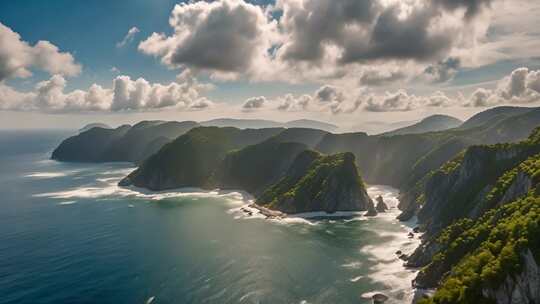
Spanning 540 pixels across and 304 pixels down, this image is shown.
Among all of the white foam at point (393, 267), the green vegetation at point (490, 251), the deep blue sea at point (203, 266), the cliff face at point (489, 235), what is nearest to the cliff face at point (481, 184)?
the cliff face at point (489, 235)

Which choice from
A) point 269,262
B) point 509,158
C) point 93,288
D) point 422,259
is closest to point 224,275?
point 269,262

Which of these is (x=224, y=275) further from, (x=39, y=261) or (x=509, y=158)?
(x=509, y=158)

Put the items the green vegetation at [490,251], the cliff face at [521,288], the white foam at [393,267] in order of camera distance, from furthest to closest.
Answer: the white foam at [393,267] < the green vegetation at [490,251] < the cliff face at [521,288]

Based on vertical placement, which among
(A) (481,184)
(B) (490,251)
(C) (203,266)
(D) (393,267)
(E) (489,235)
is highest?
(A) (481,184)

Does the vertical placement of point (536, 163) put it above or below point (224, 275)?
above

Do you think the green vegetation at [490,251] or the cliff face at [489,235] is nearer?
the cliff face at [489,235]

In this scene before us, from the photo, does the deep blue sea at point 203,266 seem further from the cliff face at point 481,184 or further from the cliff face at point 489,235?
the cliff face at point 481,184

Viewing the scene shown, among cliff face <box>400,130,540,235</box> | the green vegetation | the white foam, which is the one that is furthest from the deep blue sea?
cliff face <box>400,130,540,235</box>

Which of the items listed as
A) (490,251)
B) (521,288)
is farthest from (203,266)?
(521,288)

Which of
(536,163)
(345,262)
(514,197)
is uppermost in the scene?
(536,163)

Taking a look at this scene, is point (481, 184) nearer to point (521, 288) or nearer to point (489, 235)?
point (489, 235)

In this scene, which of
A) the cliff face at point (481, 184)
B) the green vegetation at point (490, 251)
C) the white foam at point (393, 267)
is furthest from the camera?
the cliff face at point (481, 184)
